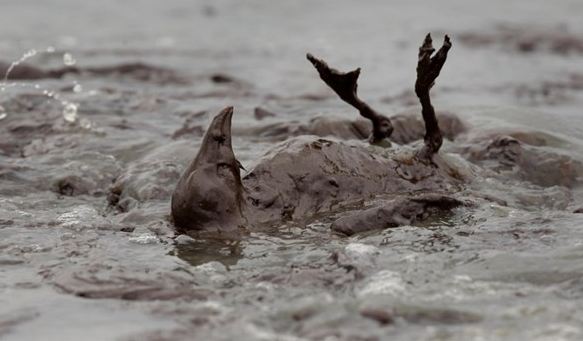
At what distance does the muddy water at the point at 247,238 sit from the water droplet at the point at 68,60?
167 millimetres

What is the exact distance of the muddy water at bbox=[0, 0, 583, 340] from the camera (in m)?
3.29

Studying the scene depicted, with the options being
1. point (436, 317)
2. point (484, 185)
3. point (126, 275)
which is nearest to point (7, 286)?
point (126, 275)

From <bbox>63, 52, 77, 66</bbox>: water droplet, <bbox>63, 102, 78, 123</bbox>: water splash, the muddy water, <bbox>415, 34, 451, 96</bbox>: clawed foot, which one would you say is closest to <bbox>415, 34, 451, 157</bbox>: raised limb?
<bbox>415, 34, 451, 96</bbox>: clawed foot

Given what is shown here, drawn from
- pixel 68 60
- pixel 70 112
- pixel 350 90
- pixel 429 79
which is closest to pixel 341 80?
pixel 350 90

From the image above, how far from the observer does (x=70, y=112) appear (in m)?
7.44

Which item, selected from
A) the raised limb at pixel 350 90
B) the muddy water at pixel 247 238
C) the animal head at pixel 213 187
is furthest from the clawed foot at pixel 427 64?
the animal head at pixel 213 187

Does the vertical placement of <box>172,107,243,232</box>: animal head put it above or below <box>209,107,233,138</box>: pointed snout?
below

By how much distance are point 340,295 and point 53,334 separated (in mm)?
1080

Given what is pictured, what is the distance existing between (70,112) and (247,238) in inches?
141

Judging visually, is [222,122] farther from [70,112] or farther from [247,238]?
[70,112]

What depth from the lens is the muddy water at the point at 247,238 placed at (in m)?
3.29

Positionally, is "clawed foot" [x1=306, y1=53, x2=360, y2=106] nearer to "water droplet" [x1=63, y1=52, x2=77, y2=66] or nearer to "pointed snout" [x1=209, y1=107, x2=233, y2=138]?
"pointed snout" [x1=209, y1=107, x2=233, y2=138]

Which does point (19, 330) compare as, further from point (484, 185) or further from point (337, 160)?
point (484, 185)

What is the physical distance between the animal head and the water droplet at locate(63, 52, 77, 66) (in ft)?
22.8
